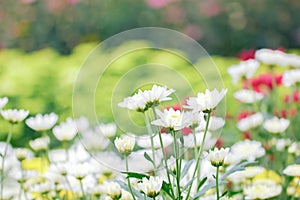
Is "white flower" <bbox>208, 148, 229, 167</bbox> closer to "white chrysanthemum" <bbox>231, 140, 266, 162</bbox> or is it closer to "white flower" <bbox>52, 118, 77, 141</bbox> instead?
"white flower" <bbox>52, 118, 77, 141</bbox>

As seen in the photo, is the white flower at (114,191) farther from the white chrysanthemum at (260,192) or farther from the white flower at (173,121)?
the white chrysanthemum at (260,192)

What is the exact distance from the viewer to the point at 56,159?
2.10 metres

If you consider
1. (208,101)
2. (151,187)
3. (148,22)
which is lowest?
(151,187)

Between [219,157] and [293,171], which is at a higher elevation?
[293,171]

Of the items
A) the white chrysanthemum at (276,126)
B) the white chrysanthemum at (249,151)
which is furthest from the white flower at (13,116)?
the white chrysanthemum at (276,126)

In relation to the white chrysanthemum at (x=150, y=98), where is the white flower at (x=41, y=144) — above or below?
above

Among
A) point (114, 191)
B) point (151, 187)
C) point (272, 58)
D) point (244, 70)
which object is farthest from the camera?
point (272, 58)

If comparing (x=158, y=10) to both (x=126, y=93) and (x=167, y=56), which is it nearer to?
(x=167, y=56)

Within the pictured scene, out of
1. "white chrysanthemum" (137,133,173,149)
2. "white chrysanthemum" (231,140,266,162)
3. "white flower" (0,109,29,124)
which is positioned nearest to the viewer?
"white chrysanthemum" (137,133,173,149)

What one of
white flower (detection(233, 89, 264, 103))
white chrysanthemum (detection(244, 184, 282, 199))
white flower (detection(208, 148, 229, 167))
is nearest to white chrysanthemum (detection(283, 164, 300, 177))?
white chrysanthemum (detection(244, 184, 282, 199))

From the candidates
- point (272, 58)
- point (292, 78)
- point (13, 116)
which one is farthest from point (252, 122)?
point (13, 116)

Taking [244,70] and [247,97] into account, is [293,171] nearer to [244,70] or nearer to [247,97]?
[244,70]

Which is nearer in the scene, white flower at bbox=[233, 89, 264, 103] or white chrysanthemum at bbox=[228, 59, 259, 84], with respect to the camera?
white chrysanthemum at bbox=[228, 59, 259, 84]

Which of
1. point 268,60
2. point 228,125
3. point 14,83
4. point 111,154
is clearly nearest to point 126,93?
point 111,154
